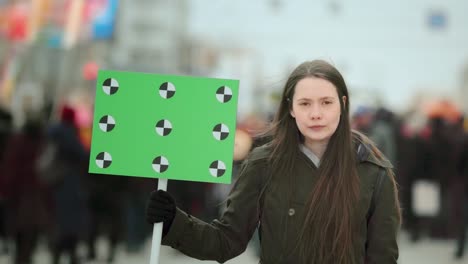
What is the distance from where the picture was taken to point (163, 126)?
416 centimetres

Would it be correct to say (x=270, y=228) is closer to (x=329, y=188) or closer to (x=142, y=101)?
(x=329, y=188)

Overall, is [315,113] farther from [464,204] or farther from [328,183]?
[464,204]

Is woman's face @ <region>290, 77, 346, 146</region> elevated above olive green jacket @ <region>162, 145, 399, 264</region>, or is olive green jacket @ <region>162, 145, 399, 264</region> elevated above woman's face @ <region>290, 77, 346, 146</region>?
woman's face @ <region>290, 77, 346, 146</region>

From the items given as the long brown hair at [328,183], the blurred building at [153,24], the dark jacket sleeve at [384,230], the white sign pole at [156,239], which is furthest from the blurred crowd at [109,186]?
the blurred building at [153,24]

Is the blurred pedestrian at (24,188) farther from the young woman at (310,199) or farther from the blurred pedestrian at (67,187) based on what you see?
the young woman at (310,199)

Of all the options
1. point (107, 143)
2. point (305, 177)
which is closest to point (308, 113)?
point (305, 177)

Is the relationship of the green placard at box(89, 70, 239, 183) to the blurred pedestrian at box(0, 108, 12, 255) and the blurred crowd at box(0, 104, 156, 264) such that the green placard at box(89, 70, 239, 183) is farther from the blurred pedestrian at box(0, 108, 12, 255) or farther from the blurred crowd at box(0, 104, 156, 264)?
the blurred pedestrian at box(0, 108, 12, 255)

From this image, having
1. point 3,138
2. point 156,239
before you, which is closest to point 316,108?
point 156,239

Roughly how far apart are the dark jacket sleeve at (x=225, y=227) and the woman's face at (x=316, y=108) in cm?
29

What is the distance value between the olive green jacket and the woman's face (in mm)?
130

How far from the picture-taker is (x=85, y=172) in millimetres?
10672

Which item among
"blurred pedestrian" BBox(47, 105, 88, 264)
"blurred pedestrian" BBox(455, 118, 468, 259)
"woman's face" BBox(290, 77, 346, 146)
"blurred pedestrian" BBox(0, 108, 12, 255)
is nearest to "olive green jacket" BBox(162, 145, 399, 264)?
"woman's face" BBox(290, 77, 346, 146)

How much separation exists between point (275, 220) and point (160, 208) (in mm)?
470

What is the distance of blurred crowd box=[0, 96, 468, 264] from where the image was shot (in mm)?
9719
